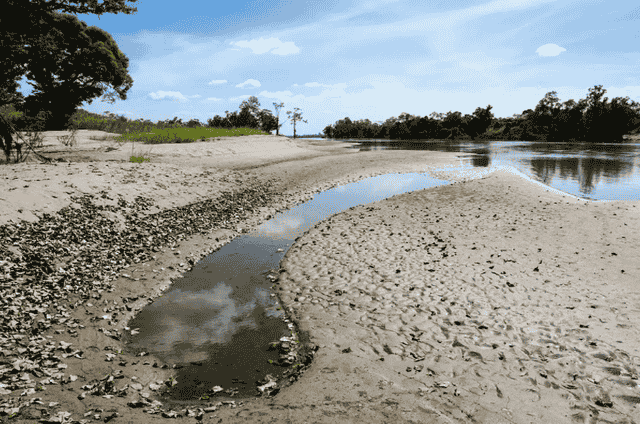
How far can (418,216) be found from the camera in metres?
15.9

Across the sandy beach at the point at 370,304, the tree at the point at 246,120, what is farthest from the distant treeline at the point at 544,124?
the sandy beach at the point at 370,304

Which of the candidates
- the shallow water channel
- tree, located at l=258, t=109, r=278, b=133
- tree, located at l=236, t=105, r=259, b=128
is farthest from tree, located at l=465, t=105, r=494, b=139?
the shallow water channel

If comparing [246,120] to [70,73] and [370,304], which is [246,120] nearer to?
[70,73]

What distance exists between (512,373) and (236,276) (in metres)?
7.63

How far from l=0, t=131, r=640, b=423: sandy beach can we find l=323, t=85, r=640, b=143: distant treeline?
12465 centimetres

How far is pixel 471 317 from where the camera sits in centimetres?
770

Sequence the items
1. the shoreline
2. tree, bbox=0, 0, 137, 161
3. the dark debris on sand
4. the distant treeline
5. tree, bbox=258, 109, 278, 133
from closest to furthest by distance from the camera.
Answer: the shoreline
the dark debris on sand
tree, bbox=0, 0, 137, 161
the distant treeline
tree, bbox=258, 109, 278, 133

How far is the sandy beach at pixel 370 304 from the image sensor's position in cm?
540

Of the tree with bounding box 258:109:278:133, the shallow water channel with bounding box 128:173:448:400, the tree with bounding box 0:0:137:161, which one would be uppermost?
the tree with bounding box 258:109:278:133

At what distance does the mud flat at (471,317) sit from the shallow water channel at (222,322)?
767mm

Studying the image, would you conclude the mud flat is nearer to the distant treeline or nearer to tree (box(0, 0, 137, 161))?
tree (box(0, 0, 137, 161))

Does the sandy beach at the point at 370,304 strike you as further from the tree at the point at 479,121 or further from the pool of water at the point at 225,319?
the tree at the point at 479,121

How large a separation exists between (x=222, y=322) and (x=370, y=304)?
11.9 ft

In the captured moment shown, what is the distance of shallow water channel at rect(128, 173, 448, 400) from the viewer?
20.8 feet
